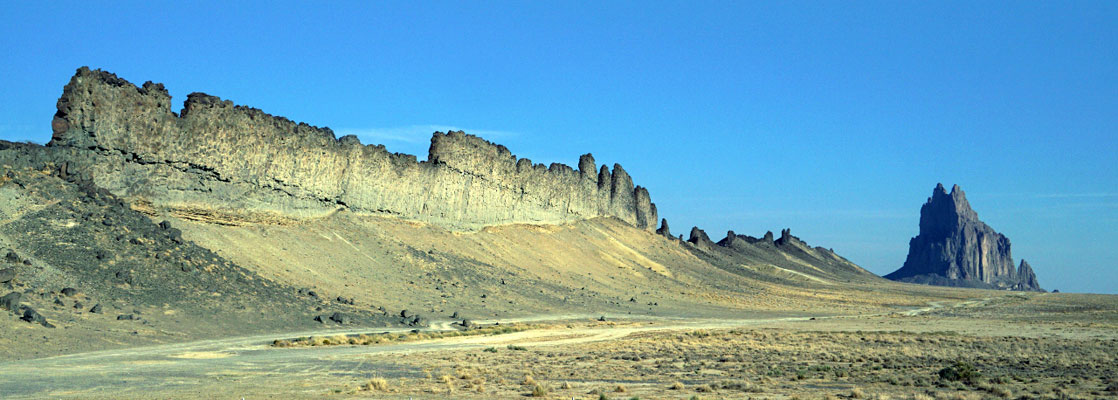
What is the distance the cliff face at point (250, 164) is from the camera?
39125 mm

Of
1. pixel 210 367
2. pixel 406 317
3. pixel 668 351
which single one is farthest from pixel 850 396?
pixel 406 317

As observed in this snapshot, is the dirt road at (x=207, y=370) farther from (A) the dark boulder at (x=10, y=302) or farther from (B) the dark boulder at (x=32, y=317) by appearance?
(A) the dark boulder at (x=10, y=302)

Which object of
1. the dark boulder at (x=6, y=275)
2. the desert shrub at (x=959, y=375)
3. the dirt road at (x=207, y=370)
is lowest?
the dirt road at (x=207, y=370)

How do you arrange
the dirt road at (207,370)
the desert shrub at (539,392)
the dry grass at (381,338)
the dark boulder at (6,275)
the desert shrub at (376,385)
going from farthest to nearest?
the dry grass at (381,338), the dark boulder at (6,275), the desert shrub at (376,385), the dirt road at (207,370), the desert shrub at (539,392)

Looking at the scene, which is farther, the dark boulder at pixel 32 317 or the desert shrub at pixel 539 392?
the dark boulder at pixel 32 317

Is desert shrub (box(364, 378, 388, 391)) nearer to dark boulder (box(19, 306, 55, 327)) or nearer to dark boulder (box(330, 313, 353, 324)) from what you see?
dark boulder (box(19, 306, 55, 327))

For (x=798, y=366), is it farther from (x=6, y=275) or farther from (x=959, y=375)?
(x=6, y=275)

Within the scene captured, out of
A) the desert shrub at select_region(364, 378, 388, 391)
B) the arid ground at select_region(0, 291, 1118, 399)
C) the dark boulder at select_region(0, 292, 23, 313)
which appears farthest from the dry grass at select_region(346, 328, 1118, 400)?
the dark boulder at select_region(0, 292, 23, 313)

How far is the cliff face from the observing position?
128 ft

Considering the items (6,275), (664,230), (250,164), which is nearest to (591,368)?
(6,275)

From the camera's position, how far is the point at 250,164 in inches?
→ 1826

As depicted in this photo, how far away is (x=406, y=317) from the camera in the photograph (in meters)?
44.2

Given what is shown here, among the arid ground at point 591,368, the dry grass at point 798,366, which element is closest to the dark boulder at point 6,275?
the arid ground at point 591,368

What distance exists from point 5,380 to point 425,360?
11038 millimetres
